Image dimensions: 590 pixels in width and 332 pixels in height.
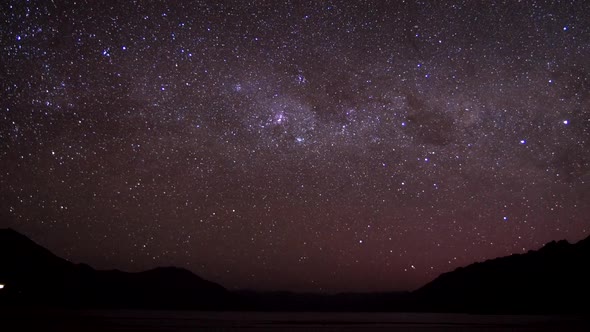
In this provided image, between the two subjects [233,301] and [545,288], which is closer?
[545,288]

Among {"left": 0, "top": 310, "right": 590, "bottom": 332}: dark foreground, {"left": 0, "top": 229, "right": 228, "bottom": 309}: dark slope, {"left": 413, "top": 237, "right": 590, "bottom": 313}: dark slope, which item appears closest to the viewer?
{"left": 0, "top": 310, "right": 590, "bottom": 332}: dark foreground

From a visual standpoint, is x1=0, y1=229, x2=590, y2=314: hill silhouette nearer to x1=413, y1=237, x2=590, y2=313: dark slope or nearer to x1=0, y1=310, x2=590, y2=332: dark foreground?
x1=413, y1=237, x2=590, y2=313: dark slope

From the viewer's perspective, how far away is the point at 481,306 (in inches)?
6870

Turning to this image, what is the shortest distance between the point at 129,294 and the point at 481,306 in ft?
455

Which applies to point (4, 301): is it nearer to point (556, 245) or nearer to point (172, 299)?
point (172, 299)

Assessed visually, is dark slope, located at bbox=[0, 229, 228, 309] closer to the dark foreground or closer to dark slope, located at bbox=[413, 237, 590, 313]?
the dark foreground

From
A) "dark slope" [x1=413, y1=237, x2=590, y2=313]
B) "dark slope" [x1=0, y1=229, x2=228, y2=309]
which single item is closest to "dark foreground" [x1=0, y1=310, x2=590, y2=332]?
"dark slope" [x1=0, y1=229, x2=228, y2=309]

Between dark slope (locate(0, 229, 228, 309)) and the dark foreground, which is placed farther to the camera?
dark slope (locate(0, 229, 228, 309))

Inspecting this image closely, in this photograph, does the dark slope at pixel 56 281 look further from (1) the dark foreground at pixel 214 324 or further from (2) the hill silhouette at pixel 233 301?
(1) the dark foreground at pixel 214 324

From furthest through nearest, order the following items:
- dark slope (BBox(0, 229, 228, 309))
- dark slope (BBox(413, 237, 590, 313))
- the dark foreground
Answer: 1. dark slope (BBox(413, 237, 590, 313))
2. dark slope (BBox(0, 229, 228, 309))
3. the dark foreground

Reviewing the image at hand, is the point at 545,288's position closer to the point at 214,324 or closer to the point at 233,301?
the point at 233,301

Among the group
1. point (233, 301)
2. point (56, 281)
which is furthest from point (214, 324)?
point (233, 301)

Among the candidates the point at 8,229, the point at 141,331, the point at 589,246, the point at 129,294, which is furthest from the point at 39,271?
the point at 589,246

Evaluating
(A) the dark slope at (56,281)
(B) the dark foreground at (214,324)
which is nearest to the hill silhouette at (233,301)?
(A) the dark slope at (56,281)
